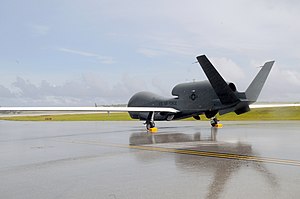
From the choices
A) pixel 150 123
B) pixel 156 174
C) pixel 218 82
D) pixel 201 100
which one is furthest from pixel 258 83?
pixel 156 174

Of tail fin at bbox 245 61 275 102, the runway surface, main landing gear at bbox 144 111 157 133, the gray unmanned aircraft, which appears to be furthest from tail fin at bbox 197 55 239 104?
the runway surface

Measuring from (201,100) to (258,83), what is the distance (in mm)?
4460

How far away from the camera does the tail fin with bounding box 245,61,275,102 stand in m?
25.6

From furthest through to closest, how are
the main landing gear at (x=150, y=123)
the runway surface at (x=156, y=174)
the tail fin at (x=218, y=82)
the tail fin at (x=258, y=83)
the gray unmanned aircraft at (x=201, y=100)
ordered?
the main landing gear at (x=150, y=123), the tail fin at (x=258, y=83), the gray unmanned aircraft at (x=201, y=100), the tail fin at (x=218, y=82), the runway surface at (x=156, y=174)

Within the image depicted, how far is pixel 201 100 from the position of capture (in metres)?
27.6

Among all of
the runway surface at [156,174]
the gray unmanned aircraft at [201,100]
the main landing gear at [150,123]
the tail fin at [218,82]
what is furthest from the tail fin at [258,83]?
the runway surface at [156,174]

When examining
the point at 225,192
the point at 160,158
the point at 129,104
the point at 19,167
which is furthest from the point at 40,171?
the point at 129,104

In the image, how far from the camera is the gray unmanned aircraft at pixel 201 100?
23.9m

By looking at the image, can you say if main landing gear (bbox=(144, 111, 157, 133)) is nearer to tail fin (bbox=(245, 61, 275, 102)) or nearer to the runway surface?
tail fin (bbox=(245, 61, 275, 102))

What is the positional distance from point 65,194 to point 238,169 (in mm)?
4772

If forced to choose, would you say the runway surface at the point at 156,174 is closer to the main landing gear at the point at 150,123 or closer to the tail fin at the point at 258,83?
the tail fin at the point at 258,83

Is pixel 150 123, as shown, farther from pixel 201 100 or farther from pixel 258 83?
pixel 258 83

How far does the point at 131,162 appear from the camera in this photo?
1143cm

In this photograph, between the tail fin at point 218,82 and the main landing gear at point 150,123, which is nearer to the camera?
the tail fin at point 218,82
